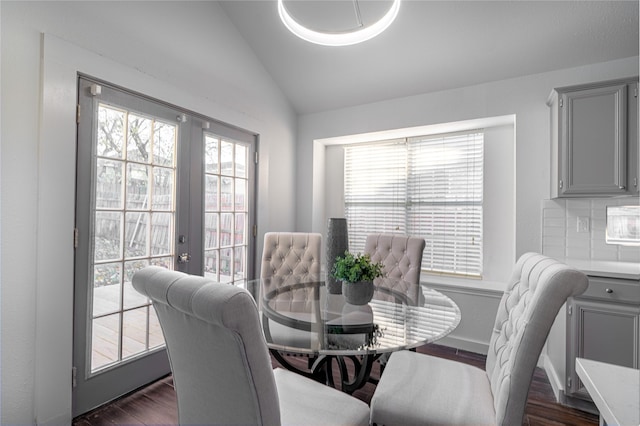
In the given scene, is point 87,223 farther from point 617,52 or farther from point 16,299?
point 617,52

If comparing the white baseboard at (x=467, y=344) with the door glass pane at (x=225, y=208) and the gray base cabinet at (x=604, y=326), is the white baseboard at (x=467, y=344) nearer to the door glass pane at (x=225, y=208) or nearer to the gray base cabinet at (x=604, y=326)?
the gray base cabinet at (x=604, y=326)

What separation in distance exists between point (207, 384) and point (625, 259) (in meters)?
3.04

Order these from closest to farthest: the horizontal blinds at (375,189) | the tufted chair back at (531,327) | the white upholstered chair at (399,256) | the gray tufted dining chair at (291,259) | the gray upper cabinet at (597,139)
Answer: the tufted chair back at (531,327) → the gray upper cabinet at (597,139) → the white upholstered chair at (399,256) → the gray tufted dining chair at (291,259) → the horizontal blinds at (375,189)

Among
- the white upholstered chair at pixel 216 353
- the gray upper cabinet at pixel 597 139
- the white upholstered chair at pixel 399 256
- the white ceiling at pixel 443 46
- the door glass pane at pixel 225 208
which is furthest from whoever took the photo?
the door glass pane at pixel 225 208

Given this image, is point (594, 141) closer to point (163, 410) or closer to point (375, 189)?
point (375, 189)

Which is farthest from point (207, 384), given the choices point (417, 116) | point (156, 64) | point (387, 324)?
point (417, 116)

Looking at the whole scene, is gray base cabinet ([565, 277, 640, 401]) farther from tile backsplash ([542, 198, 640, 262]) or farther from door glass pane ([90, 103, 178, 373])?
door glass pane ([90, 103, 178, 373])

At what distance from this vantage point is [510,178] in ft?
9.91

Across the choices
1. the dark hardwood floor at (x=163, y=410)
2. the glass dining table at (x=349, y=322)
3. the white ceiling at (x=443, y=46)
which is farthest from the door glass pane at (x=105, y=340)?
the white ceiling at (x=443, y=46)

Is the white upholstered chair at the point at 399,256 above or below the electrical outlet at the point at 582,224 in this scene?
below

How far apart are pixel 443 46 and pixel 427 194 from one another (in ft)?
4.77

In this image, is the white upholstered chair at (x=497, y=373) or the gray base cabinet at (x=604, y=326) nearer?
the white upholstered chair at (x=497, y=373)

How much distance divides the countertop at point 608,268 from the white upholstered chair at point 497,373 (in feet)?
3.54

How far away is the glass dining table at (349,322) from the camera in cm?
127
